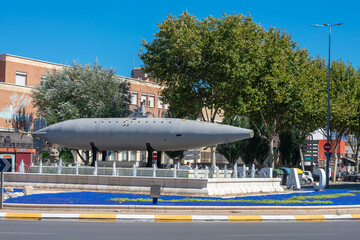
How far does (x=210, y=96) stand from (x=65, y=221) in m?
37.1

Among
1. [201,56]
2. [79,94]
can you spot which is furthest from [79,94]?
[201,56]

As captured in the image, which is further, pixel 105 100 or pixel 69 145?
pixel 105 100

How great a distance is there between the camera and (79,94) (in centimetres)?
5806

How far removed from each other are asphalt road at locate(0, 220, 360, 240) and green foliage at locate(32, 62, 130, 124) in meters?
37.7

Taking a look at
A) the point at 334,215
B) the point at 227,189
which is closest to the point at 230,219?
the point at 334,215

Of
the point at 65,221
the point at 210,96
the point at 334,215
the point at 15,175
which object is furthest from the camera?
the point at 210,96

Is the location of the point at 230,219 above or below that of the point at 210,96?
below

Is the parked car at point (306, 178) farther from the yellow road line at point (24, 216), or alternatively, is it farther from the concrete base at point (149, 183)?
the yellow road line at point (24, 216)

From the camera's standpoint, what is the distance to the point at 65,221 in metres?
20.0

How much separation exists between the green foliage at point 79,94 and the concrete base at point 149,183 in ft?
63.7

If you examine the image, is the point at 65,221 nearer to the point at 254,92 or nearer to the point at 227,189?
the point at 227,189

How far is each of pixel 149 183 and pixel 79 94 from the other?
27604 mm

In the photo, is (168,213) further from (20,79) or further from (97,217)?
(20,79)

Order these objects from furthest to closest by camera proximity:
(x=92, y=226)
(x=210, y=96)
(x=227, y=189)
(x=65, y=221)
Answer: (x=210, y=96), (x=227, y=189), (x=65, y=221), (x=92, y=226)
